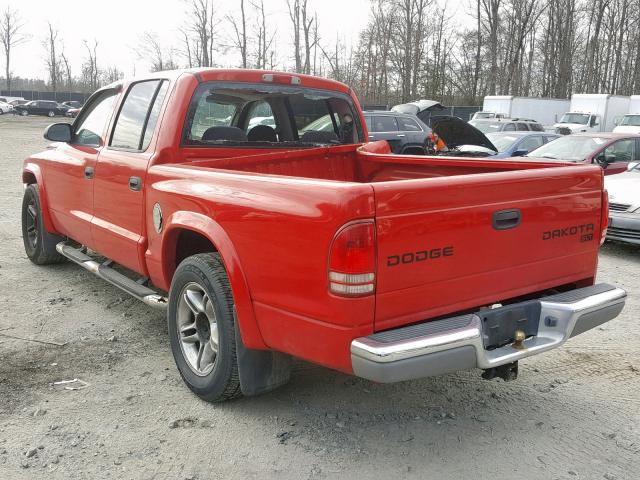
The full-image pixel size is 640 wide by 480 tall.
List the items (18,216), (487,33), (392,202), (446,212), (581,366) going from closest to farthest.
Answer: (392,202), (446,212), (581,366), (18,216), (487,33)

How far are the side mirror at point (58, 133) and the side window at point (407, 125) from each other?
36.3ft

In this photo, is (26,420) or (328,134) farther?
(328,134)

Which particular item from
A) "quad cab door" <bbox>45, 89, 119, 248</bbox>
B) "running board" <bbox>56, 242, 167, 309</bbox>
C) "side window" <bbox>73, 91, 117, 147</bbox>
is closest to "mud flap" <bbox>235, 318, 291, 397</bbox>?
"running board" <bbox>56, 242, 167, 309</bbox>

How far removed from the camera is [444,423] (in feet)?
10.9

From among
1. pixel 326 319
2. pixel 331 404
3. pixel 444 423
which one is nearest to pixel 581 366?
pixel 444 423

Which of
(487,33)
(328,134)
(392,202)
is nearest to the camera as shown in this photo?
(392,202)

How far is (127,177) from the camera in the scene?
4156 millimetres

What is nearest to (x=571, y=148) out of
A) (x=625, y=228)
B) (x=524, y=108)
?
(x=625, y=228)

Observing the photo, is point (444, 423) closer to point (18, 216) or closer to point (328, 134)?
point (328, 134)

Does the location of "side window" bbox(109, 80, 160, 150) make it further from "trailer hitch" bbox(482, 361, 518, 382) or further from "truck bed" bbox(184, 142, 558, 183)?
"trailer hitch" bbox(482, 361, 518, 382)

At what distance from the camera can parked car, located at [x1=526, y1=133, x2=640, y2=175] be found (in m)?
10.5

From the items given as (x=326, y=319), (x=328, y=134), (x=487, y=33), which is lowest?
(x=326, y=319)

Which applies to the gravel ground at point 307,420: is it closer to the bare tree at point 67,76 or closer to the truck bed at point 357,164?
the truck bed at point 357,164

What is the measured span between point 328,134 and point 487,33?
168 ft
